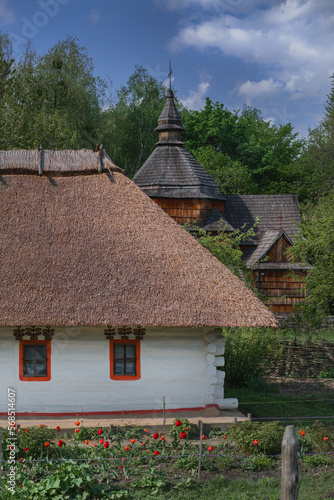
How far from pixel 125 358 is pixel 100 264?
2129 mm

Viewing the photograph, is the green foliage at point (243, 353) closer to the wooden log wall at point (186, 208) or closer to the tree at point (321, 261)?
the tree at point (321, 261)

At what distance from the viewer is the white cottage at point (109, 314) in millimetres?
11258

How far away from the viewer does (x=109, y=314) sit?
11.1m

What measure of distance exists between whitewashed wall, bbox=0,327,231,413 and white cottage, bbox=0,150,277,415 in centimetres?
2

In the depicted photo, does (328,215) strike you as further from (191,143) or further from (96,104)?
(191,143)

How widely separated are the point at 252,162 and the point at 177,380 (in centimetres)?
3716

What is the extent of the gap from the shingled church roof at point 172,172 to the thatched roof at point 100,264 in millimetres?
15392

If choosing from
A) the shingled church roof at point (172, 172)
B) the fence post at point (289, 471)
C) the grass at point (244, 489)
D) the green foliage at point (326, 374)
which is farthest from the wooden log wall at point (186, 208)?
the fence post at point (289, 471)

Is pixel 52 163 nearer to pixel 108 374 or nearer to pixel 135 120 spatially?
pixel 108 374

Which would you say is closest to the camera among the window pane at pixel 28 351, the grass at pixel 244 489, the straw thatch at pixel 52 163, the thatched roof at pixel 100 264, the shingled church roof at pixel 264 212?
the grass at pixel 244 489

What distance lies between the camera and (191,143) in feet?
156

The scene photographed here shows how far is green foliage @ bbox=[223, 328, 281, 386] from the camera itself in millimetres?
15680

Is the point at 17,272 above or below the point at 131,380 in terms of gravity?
above

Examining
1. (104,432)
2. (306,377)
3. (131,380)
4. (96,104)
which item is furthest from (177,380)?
(96,104)
